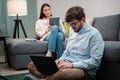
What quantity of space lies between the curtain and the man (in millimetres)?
3380

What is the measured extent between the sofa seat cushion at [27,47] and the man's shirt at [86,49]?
1551 millimetres

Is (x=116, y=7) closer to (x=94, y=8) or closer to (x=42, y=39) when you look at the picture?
(x=94, y=8)

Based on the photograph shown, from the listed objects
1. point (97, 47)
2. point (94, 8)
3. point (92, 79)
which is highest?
point (94, 8)

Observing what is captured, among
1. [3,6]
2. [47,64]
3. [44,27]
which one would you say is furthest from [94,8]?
[47,64]

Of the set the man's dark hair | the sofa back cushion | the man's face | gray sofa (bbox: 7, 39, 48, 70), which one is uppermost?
the man's dark hair

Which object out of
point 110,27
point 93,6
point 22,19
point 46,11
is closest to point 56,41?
point 46,11

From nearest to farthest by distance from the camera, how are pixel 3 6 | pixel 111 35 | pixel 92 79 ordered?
pixel 92 79
pixel 111 35
pixel 3 6

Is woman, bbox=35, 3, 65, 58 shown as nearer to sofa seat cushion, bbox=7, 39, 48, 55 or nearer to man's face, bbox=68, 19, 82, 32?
sofa seat cushion, bbox=7, 39, 48, 55

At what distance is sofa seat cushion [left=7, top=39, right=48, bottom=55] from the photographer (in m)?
3.49

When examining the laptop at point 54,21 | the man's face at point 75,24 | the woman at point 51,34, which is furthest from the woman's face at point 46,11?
the man's face at point 75,24

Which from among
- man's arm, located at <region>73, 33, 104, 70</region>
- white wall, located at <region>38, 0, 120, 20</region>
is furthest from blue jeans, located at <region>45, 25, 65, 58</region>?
man's arm, located at <region>73, 33, 104, 70</region>

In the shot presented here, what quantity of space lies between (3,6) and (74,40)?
3.49 m

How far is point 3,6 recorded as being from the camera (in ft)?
16.8

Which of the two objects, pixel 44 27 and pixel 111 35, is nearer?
pixel 111 35
